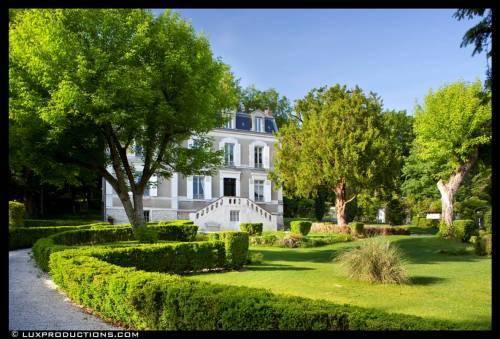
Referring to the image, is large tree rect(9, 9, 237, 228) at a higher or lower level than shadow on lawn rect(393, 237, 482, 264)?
higher

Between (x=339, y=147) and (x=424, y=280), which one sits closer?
(x=424, y=280)

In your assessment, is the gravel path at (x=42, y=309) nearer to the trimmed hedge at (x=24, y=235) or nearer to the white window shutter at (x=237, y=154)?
the trimmed hedge at (x=24, y=235)

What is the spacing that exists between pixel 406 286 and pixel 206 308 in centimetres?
652

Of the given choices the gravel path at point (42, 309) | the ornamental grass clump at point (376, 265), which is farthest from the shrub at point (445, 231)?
the gravel path at point (42, 309)

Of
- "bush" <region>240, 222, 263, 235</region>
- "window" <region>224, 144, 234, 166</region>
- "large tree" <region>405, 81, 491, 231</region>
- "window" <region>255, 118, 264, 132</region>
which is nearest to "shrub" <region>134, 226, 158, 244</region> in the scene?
"bush" <region>240, 222, 263, 235</region>

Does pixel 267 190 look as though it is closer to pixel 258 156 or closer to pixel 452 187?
pixel 258 156

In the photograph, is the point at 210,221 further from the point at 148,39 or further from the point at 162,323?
the point at 162,323

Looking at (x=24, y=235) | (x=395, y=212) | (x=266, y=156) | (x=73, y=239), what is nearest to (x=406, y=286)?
(x=73, y=239)

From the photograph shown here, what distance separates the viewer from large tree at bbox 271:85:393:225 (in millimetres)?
26969

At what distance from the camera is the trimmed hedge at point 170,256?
1173 cm

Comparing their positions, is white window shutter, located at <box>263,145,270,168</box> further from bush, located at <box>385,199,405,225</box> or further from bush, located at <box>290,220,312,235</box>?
bush, located at <box>290,220,312,235</box>

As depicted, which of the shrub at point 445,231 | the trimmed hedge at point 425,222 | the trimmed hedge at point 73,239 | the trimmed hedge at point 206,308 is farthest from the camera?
the trimmed hedge at point 425,222

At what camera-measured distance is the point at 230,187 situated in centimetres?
3619
